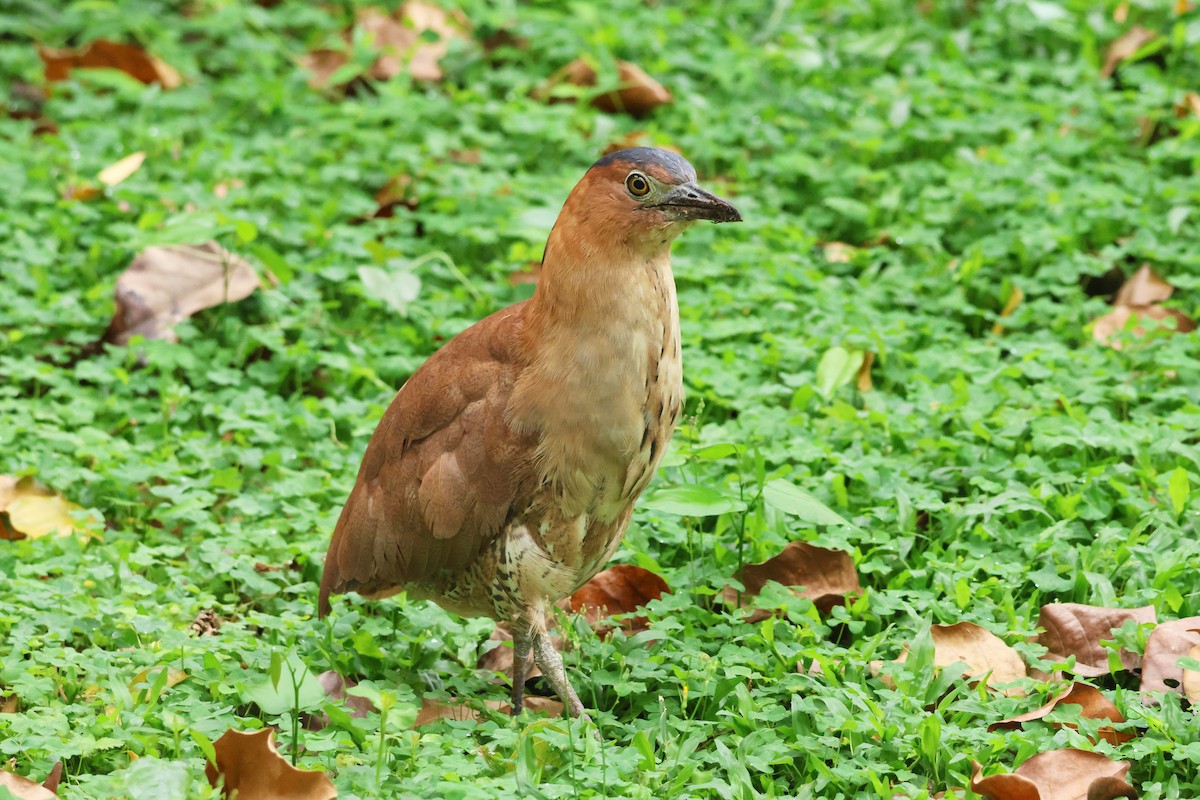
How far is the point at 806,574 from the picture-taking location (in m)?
4.32

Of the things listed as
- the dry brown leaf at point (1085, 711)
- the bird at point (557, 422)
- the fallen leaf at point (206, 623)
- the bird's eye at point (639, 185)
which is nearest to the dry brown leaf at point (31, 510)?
the fallen leaf at point (206, 623)

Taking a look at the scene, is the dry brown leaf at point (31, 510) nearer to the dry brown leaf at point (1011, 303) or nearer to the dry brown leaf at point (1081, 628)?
the dry brown leaf at point (1081, 628)

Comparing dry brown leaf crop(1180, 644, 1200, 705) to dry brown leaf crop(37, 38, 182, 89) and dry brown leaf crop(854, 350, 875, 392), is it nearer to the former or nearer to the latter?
dry brown leaf crop(854, 350, 875, 392)

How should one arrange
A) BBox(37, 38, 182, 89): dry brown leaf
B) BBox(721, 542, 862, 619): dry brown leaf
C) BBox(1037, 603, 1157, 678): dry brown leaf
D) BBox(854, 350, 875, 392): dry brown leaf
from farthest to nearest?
1. BBox(37, 38, 182, 89): dry brown leaf
2. BBox(854, 350, 875, 392): dry brown leaf
3. BBox(721, 542, 862, 619): dry brown leaf
4. BBox(1037, 603, 1157, 678): dry brown leaf

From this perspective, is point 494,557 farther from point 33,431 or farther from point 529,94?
point 529,94

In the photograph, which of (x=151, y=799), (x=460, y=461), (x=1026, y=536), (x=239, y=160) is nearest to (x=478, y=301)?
(x=239, y=160)

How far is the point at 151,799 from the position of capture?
322cm

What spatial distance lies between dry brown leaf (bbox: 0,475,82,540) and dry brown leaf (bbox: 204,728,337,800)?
1.50m

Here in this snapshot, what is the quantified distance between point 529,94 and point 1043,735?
513cm

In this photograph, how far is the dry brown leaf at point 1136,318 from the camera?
18.1ft

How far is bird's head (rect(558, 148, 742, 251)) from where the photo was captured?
3.84 meters

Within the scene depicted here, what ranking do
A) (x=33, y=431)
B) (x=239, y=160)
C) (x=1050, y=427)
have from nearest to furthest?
(x=1050, y=427) < (x=33, y=431) < (x=239, y=160)

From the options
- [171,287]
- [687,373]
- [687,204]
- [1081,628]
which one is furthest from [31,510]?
[1081,628]

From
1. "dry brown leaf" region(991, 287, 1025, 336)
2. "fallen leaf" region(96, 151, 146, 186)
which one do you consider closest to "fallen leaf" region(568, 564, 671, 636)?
"dry brown leaf" region(991, 287, 1025, 336)
